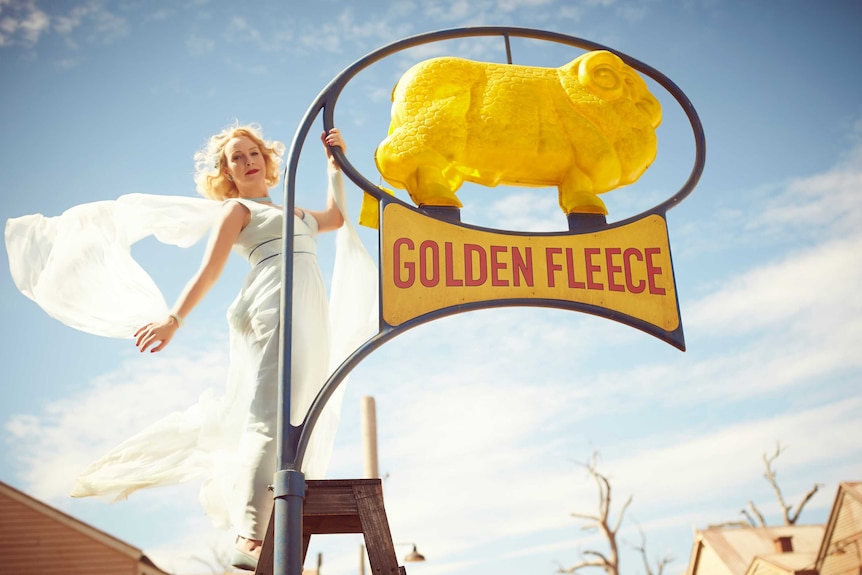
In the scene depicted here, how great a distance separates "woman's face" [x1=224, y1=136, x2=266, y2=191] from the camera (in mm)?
3639

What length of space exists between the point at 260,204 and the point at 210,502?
4.14 feet

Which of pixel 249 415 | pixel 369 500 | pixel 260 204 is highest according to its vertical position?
pixel 260 204

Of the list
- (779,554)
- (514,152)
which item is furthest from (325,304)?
(779,554)

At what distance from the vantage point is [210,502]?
10.1 ft

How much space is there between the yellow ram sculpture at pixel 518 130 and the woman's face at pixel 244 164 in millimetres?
A: 596

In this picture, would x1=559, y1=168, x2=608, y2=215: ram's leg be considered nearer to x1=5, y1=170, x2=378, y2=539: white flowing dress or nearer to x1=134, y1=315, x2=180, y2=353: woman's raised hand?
x1=5, y1=170, x2=378, y2=539: white flowing dress

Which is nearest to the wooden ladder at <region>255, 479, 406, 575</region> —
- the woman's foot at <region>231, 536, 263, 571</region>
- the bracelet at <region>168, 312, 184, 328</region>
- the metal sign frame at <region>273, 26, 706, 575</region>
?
Result: the metal sign frame at <region>273, 26, 706, 575</region>

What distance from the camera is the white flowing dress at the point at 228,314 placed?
3055 millimetres

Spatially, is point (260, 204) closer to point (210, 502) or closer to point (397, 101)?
point (397, 101)

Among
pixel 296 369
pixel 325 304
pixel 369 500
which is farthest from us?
pixel 325 304

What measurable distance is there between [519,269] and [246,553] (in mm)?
1483

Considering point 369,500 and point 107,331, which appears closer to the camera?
point 369,500

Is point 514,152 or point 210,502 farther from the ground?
point 514,152

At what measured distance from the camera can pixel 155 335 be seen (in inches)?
121
